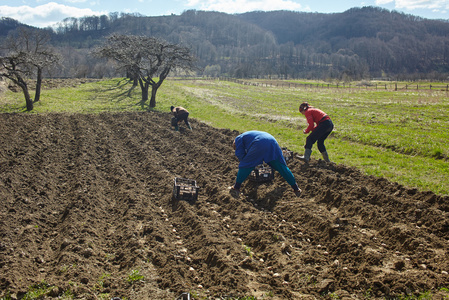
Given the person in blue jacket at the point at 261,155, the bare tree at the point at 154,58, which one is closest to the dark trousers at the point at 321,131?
the person in blue jacket at the point at 261,155

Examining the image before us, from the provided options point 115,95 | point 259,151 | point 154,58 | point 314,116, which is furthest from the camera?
point 115,95

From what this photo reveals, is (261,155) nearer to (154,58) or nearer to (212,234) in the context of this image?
(212,234)

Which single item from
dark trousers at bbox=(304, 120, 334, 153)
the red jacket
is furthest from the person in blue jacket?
dark trousers at bbox=(304, 120, 334, 153)

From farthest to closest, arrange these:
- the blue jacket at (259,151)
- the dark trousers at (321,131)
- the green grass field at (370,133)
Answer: the dark trousers at (321,131), the green grass field at (370,133), the blue jacket at (259,151)

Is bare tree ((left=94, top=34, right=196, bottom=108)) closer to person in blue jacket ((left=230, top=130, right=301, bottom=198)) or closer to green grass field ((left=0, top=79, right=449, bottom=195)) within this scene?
green grass field ((left=0, top=79, right=449, bottom=195))

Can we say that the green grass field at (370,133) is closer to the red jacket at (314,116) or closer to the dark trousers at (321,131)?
the dark trousers at (321,131)

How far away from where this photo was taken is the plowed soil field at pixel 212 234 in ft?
15.6

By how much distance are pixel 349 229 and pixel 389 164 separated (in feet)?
18.2

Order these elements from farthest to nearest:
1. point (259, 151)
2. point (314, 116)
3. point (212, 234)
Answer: point (314, 116)
point (259, 151)
point (212, 234)

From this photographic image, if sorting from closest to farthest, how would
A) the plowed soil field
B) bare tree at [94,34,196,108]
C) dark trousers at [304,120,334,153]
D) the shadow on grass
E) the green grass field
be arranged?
the plowed soil field < the green grass field < dark trousers at [304,120,334,153] < bare tree at [94,34,196,108] < the shadow on grass

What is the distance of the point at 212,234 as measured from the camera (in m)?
6.31

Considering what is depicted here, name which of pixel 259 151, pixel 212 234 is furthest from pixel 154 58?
pixel 212 234

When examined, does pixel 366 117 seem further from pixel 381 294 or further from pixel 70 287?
pixel 70 287

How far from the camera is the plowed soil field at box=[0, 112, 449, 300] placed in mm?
4754
